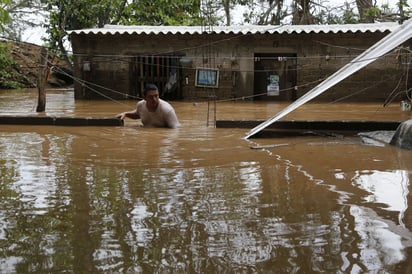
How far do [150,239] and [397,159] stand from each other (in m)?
3.19

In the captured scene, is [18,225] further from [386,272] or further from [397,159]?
[397,159]

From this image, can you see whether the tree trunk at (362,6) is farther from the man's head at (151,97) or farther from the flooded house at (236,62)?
the man's head at (151,97)

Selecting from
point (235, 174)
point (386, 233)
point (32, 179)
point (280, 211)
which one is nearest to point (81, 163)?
point (32, 179)

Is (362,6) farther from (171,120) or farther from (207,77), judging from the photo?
(171,120)

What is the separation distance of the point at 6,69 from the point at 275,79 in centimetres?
1528

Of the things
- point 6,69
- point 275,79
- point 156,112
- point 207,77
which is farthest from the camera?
point 6,69

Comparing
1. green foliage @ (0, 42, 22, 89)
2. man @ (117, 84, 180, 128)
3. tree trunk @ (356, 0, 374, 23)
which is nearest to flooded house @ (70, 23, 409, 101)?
tree trunk @ (356, 0, 374, 23)

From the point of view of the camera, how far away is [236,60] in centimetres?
1472

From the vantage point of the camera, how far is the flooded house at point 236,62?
1422cm

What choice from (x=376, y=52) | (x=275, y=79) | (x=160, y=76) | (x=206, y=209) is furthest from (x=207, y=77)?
(x=206, y=209)

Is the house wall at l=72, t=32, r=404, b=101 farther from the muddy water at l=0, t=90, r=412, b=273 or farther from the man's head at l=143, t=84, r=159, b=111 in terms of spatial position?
the muddy water at l=0, t=90, r=412, b=273

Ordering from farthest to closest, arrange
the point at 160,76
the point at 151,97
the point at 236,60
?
the point at 160,76 → the point at 236,60 → the point at 151,97

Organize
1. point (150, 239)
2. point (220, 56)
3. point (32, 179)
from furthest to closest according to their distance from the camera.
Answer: point (220, 56), point (32, 179), point (150, 239)

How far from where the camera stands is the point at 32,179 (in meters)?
3.77
